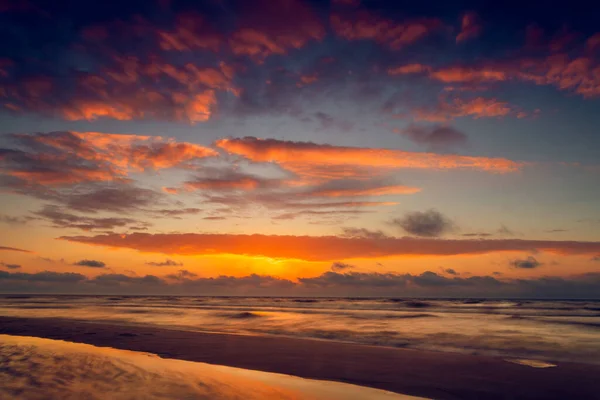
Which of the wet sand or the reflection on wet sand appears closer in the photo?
the reflection on wet sand

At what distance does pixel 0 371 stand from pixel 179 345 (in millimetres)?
8605

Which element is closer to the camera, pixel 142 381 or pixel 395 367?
pixel 142 381

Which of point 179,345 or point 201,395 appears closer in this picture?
point 201,395

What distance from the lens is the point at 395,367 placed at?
45.5ft

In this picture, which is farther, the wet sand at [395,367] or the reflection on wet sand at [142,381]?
the wet sand at [395,367]

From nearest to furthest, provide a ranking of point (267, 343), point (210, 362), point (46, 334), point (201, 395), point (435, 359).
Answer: point (201, 395)
point (210, 362)
point (435, 359)
point (267, 343)
point (46, 334)

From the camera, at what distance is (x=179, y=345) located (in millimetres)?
19453

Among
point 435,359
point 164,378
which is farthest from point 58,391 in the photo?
point 435,359

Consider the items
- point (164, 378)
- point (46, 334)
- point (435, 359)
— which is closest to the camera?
point (164, 378)

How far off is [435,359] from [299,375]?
243 inches

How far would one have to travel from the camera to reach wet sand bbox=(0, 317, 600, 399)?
35.2 feet

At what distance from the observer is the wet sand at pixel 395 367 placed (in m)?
10.7

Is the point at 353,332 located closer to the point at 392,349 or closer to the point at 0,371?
the point at 392,349

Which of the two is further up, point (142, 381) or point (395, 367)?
point (142, 381)
